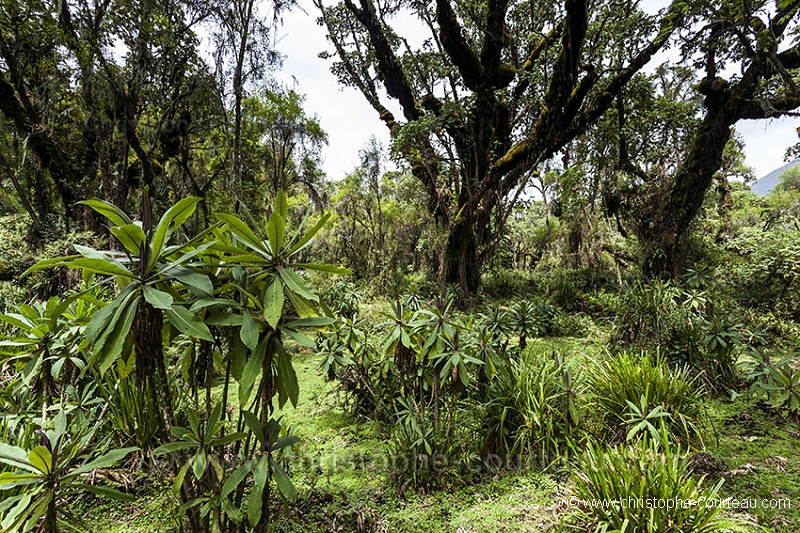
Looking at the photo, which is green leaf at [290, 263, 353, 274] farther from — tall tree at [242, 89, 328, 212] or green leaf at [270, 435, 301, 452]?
tall tree at [242, 89, 328, 212]

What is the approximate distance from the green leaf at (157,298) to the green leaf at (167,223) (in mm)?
96

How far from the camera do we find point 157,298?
3.32 ft

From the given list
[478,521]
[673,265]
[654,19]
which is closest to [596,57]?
[654,19]

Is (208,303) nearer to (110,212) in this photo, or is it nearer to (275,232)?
(275,232)

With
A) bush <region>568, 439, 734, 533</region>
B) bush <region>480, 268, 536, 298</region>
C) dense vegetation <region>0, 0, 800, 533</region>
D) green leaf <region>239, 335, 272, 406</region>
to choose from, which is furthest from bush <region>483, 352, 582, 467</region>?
bush <region>480, 268, 536, 298</region>

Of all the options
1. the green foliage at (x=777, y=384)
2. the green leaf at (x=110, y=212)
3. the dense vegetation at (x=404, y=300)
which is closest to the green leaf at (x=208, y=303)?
the dense vegetation at (x=404, y=300)

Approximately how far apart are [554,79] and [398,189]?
8.89m

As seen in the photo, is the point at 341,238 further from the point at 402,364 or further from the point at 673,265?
the point at 402,364

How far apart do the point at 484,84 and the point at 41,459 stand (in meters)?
7.52

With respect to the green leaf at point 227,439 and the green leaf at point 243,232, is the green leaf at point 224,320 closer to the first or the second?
the green leaf at point 243,232

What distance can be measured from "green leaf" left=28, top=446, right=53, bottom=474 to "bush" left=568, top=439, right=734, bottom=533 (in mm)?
2239

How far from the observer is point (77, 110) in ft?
23.9

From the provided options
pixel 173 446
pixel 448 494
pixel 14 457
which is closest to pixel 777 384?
pixel 448 494

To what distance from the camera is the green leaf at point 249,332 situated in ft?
3.56
